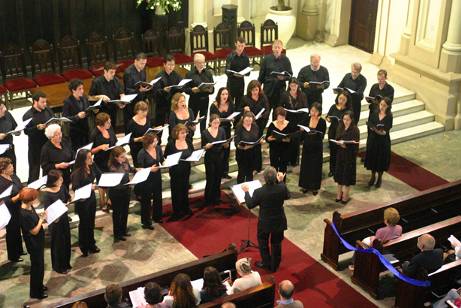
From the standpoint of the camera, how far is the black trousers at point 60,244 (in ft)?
29.6

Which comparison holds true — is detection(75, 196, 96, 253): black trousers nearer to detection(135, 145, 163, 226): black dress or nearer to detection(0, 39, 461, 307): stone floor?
detection(0, 39, 461, 307): stone floor

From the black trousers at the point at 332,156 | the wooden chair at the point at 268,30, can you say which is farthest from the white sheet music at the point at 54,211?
the wooden chair at the point at 268,30

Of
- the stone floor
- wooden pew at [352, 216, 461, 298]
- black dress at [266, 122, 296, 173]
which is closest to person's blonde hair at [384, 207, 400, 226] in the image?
wooden pew at [352, 216, 461, 298]

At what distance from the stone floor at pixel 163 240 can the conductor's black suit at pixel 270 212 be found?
91 centimetres

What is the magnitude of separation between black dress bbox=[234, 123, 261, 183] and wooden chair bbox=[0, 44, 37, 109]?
12.7 feet

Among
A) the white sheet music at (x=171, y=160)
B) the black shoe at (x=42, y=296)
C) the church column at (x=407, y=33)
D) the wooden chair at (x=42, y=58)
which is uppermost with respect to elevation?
the church column at (x=407, y=33)

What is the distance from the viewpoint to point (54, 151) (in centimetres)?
953

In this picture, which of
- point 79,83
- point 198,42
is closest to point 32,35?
point 198,42

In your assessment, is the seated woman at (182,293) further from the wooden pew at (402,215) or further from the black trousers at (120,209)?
the wooden pew at (402,215)

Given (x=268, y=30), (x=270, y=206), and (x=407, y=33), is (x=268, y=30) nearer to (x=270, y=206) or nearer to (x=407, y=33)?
(x=407, y=33)

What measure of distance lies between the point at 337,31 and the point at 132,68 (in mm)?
7027

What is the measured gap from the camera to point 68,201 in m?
9.12

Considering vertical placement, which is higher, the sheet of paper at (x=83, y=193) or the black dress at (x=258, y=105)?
the black dress at (x=258, y=105)

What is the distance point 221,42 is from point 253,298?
7.91 m
